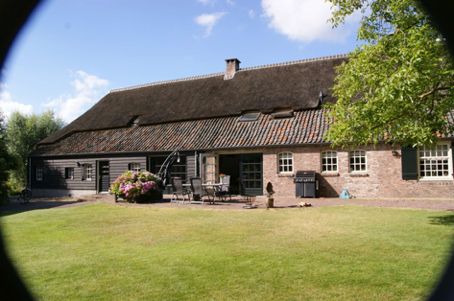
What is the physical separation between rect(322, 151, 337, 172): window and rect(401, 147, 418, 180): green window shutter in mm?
2862

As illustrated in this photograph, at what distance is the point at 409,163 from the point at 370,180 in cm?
174

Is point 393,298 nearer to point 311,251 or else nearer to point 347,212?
point 311,251

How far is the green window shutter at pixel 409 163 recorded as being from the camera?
49.6 feet

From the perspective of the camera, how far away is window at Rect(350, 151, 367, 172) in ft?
53.7

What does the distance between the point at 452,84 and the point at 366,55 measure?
206cm

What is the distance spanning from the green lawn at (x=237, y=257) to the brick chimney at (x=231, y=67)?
15750 millimetres

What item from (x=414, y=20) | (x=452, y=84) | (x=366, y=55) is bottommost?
(x=452, y=84)

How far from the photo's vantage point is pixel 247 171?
62.3ft

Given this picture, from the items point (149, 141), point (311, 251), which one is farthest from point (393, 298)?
point (149, 141)

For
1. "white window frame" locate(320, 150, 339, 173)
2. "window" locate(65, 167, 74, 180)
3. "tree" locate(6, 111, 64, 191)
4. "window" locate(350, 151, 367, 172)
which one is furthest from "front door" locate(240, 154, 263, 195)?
"tree" locate(6, 111, 64, 191)

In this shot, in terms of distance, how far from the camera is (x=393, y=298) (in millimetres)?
3916

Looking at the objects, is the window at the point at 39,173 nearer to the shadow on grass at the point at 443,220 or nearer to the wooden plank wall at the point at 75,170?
the wooden plank wall at the point at 75,170

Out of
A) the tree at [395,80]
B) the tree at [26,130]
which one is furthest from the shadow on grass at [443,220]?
the tree at [26,130]

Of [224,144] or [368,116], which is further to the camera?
[224,144]
